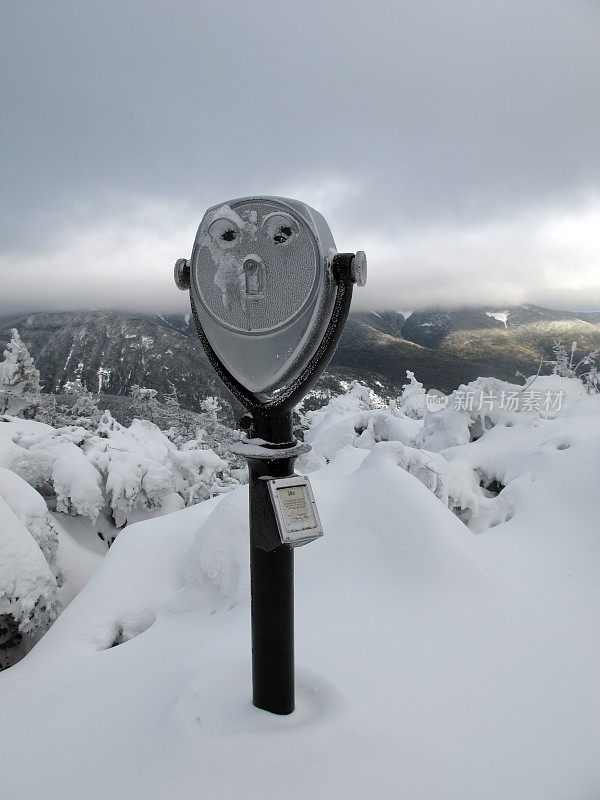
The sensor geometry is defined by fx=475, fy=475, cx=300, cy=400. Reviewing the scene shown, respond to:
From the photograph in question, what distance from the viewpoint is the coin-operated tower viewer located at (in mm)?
2008

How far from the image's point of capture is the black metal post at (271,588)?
7.09ft

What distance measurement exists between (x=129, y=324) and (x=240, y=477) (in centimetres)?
14786

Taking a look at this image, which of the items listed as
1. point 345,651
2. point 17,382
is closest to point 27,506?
point 345,651

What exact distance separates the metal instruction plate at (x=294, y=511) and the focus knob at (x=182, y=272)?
101 centimetres

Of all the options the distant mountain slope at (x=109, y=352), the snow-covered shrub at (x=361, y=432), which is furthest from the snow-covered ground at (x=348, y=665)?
the distant mountain slope at (x=109, y=352)

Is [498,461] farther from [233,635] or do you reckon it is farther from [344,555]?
[233,635]

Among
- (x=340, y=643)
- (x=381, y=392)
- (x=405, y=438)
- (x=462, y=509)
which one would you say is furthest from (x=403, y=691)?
(x=381, y=392)

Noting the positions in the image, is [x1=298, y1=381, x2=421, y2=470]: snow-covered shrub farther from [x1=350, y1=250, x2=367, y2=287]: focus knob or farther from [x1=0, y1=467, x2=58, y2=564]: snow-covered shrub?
[x1=350, y1=250, x2=367, y2=287]: focus knob

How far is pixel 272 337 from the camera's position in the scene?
6.73ft

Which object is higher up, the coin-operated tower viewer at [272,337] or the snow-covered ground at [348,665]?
the coin-operated tower viewer at [272,337]

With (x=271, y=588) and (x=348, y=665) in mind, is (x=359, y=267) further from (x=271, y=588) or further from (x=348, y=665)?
(x=348, y=665)

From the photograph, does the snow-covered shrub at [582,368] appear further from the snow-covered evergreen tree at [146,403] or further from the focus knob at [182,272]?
the snow-covered evergreen tree at [146,403]

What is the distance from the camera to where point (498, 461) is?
25.2 feet
